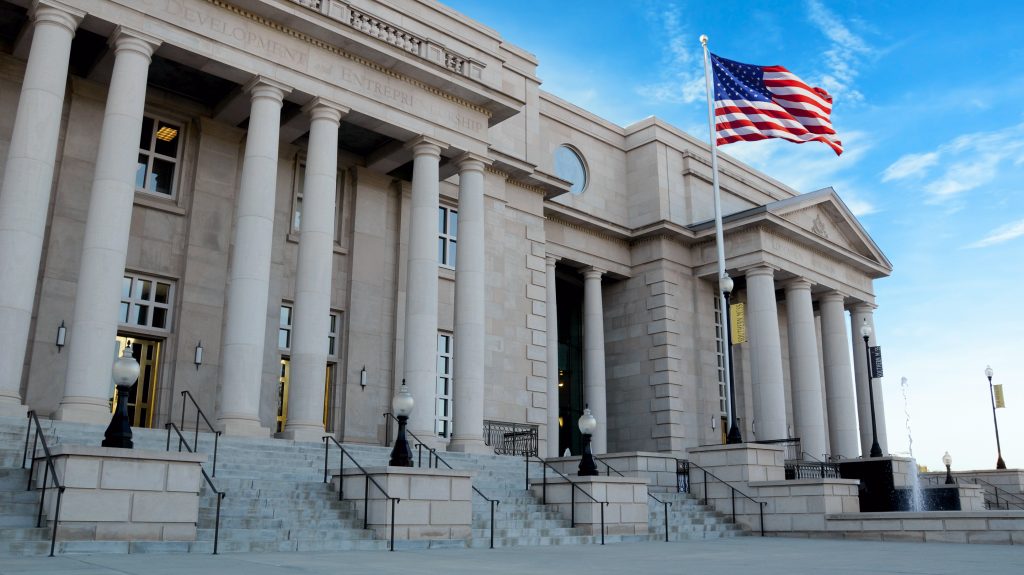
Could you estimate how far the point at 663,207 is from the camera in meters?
39.1

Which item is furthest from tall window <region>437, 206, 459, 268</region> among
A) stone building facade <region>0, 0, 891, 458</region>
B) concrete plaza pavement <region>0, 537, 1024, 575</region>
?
concrete plaza pavement <region>0, 537, 1024, 575</region>

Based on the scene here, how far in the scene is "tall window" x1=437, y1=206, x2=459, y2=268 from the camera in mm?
29953

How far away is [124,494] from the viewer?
42.1ft

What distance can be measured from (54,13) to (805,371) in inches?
1189

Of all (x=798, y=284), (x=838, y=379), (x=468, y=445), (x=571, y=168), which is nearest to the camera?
(x=468, y=445)

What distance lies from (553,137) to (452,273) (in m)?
10.3

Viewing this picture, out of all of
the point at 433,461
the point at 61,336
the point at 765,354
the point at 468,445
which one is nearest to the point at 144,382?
the point at 61,336

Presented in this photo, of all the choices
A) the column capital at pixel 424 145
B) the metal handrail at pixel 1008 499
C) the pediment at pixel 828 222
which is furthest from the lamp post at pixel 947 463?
the column capital at pixel 424 145

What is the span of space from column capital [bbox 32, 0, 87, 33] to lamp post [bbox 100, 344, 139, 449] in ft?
32.8

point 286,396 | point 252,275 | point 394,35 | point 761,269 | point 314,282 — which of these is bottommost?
point 286,396

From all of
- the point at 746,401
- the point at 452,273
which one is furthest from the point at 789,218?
the point at 452,273

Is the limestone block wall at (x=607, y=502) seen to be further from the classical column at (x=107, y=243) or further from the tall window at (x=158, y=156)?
the tall window at (x=158, y=156)

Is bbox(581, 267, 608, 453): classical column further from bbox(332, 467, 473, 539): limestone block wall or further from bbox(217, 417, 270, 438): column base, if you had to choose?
bbox(332, 467, 473, 539): limestone block wall

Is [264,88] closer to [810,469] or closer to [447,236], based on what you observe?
[447,236]
